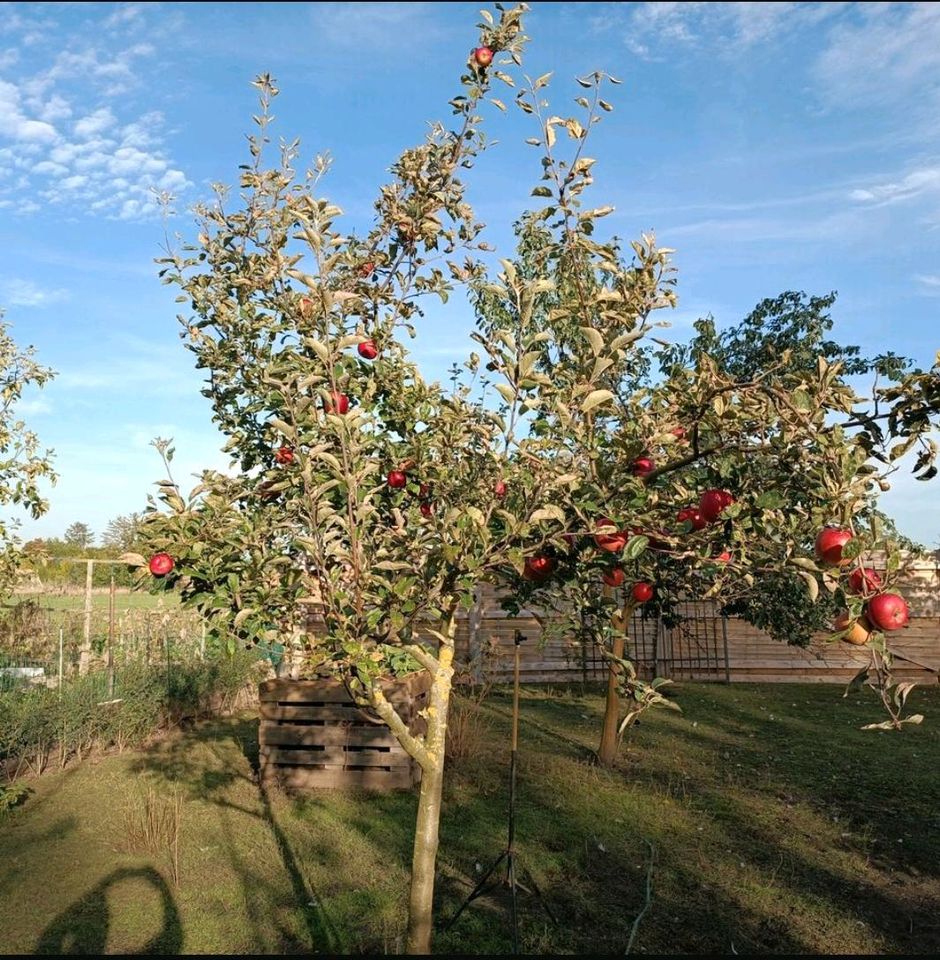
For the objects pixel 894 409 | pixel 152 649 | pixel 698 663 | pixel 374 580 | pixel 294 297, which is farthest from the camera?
pixel 698 663

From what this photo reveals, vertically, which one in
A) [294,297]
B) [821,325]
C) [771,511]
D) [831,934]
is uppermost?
[821,325]

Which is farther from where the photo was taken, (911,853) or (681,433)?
(911,853)

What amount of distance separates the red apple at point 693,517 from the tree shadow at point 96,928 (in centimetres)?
349

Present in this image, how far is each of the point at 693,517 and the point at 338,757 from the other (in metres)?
5.28

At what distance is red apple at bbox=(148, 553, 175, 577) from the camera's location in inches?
105

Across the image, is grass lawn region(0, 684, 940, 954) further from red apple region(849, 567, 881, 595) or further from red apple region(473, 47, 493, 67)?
red apple region(473, 47, 493, 67)

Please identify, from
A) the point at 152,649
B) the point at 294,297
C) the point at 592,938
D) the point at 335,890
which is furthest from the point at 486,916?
the point at 152,649

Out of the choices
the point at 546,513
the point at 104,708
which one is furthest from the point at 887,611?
the point at 104,708

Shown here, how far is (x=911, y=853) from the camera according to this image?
18.7 ft

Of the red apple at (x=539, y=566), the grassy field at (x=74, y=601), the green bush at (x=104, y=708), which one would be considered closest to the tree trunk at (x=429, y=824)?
the red apple at (x=539, y=566)

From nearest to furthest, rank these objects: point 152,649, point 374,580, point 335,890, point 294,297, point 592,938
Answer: point 374,580 < point 294,297 < point 592,938 < point 335,890 < point 152,649

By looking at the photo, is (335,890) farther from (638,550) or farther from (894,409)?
(894,409)

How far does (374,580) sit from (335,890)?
3175 mm

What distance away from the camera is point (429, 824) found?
313 cm
